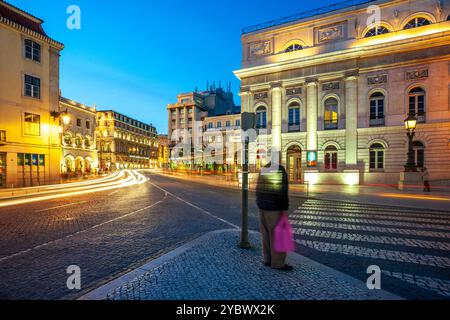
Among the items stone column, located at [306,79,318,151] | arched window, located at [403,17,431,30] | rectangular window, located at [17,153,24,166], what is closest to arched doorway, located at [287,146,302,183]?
stone column, located at [306,79,318,151]

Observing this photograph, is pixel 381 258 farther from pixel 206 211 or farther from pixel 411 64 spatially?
pixel 411 64

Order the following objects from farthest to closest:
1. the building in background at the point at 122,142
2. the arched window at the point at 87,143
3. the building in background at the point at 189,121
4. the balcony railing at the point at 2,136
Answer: the building in background at the point at 122,142 → the building in background at the point at 189,121 → the arched window at the point at 87,143 → the balcony railing at the point at 2,136

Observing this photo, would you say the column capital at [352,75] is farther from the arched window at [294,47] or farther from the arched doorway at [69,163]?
the arched doorway at [69,163]

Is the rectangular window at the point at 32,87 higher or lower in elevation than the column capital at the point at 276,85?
lower

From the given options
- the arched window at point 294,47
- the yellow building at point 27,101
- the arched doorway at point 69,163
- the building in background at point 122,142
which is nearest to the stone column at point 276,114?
the arched window at point 294,47

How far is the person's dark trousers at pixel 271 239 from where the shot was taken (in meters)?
4.04

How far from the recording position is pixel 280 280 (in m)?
3.61

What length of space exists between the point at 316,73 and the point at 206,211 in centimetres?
2178

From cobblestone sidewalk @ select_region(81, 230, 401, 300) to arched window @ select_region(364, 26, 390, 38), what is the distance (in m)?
27.2

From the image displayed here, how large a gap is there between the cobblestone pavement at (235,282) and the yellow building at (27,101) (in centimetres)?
2384

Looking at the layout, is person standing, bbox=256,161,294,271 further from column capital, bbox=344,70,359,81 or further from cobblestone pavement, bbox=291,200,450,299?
column capital, bbox=344,70,359,81

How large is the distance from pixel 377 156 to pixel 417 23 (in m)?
13.1

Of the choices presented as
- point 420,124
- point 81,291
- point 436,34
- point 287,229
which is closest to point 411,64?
point 436,34

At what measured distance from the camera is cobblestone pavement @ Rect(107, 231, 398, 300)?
125 inches
